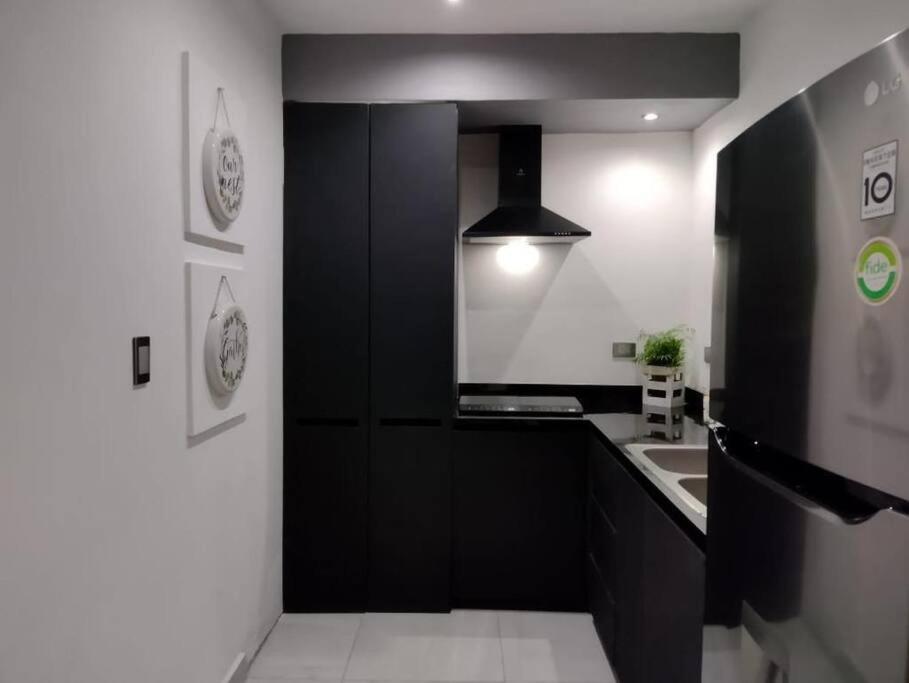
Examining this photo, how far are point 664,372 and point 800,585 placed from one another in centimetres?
223

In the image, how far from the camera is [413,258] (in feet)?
8.79

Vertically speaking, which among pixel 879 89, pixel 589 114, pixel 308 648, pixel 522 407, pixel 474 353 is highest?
pixel 589 114

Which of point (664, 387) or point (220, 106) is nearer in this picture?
point (220, 106)

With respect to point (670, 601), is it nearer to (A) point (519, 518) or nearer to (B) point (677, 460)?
(B) point (677, 460)

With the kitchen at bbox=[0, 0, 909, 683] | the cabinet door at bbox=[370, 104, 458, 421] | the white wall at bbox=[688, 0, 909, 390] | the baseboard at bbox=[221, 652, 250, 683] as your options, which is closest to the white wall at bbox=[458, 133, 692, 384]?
the kitchen at bbox=[0, 0, 909, 683]

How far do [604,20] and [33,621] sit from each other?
2.76m

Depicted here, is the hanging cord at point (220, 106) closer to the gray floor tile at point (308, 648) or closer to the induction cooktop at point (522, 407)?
the induction cooktop at point (522, 407)

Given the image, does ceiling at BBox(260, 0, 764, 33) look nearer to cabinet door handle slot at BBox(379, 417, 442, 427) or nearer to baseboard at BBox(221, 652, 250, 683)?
cabinet door handle slot at BBox(379, 417, 442, 427)

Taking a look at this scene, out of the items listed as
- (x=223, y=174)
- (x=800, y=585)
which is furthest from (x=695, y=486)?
(x=223, y=174)

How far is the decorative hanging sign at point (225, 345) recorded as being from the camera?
1853 millimetres

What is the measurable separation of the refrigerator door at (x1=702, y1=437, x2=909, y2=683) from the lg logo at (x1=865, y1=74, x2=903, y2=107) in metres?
0.43

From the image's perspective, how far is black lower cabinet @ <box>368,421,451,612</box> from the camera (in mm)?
2727

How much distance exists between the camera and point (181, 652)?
172 cm

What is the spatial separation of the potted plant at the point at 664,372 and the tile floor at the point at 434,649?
43.1 inches
